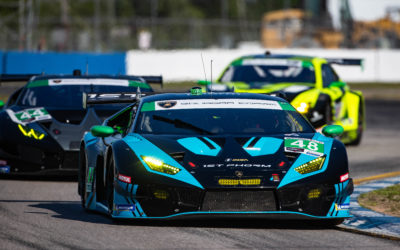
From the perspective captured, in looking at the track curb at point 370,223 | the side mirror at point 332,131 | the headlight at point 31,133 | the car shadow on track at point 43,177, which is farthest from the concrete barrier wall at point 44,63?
the side mirror at point 332,131

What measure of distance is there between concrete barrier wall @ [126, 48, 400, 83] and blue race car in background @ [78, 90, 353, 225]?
31473 mm

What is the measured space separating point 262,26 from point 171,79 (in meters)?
7.90

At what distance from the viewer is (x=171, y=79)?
43.6 m

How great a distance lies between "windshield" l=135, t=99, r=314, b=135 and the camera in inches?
346

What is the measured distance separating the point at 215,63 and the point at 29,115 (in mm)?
32324

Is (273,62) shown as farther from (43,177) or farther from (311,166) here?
(311,166)

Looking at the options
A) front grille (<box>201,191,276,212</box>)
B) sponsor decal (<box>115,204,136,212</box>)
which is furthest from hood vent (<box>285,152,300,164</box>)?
sponsor decal (<box>115,204,136,212</box>)

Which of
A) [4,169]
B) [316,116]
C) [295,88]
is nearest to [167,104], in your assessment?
[4,169]

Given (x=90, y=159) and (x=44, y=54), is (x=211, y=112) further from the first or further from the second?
(x=44, y=54)

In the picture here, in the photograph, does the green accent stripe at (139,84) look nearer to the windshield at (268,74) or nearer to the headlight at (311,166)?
the windshield at (268,74)

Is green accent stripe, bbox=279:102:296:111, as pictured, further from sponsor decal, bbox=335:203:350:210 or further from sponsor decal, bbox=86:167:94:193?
sponsor decal, bbox=86:167:94:193

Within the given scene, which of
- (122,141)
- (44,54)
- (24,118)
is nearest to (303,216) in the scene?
(122,141)

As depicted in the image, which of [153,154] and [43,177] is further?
[43,177]

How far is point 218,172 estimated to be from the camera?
7.88 m
